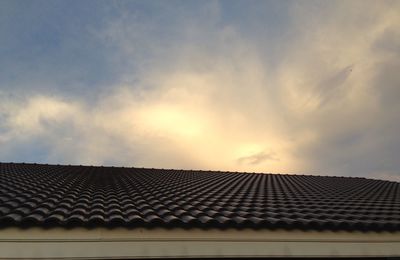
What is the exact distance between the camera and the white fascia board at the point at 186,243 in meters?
3.97

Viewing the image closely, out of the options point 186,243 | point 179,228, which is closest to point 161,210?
point 179,228

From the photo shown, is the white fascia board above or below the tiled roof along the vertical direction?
below

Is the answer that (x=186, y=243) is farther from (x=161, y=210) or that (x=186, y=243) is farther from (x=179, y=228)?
(x=161, y=210)

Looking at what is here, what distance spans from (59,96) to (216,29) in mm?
7183

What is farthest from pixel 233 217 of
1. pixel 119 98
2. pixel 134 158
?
pixel 134 158

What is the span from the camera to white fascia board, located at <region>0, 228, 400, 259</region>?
3.97m

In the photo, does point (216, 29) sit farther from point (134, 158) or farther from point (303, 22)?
point (134, 158)

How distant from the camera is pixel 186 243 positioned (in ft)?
14.2

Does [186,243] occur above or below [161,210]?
below

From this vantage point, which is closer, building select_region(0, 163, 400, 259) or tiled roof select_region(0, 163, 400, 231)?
building select_region(0, 163, 400, 259)

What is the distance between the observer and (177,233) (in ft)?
14.4

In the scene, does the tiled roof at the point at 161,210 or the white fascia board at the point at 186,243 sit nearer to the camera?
the white fascia board at the point at 186,243

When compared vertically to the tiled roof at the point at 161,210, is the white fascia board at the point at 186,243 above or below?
below

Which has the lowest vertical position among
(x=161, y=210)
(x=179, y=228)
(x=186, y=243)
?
(x=186, y=243)
